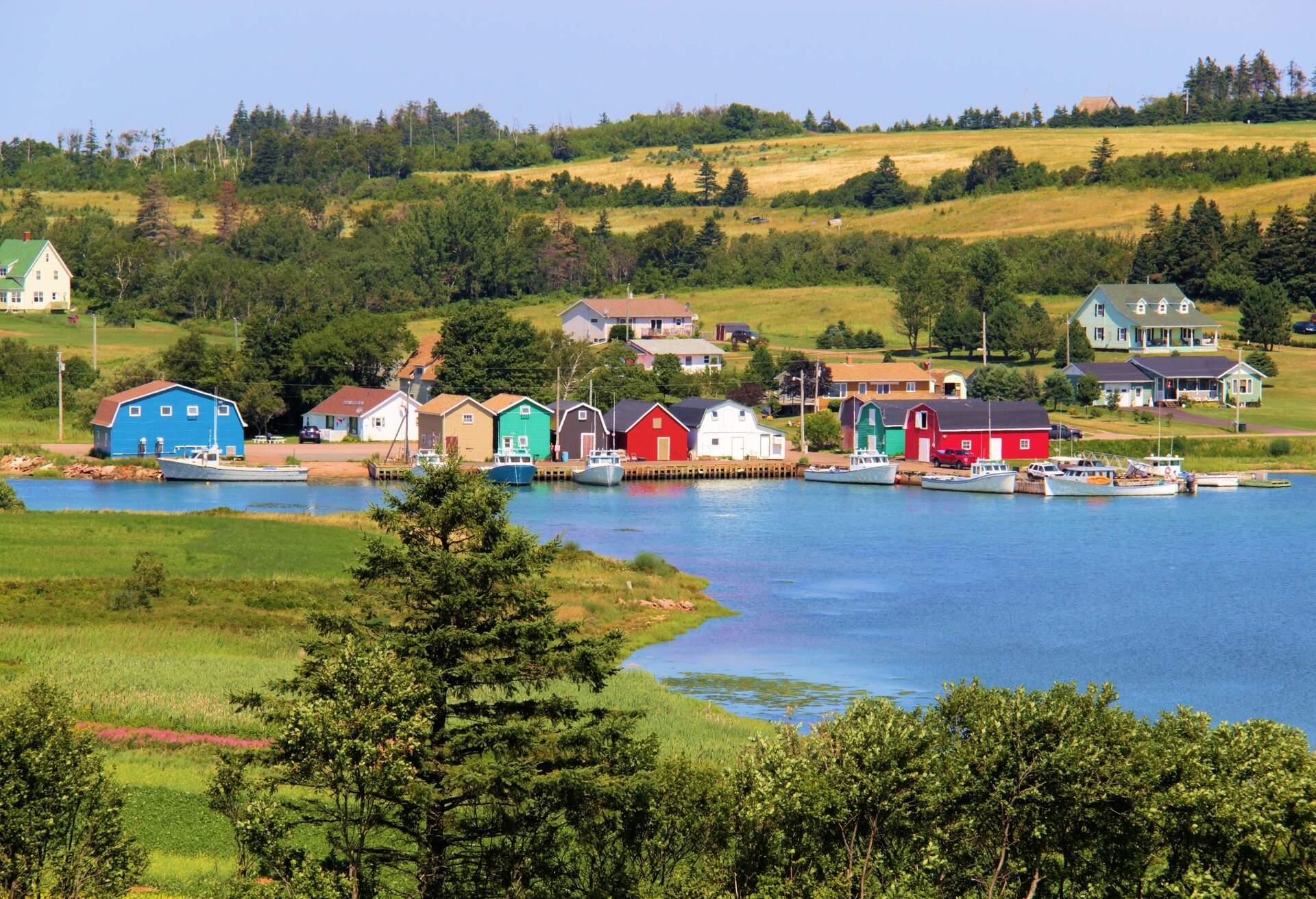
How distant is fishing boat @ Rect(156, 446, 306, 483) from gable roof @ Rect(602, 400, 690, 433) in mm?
16712

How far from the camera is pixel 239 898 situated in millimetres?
14930

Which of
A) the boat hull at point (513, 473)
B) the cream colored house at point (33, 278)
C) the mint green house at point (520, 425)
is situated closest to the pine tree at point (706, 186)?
the cream colored house at point (33, 278)

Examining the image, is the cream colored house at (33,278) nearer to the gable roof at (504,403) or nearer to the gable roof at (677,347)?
the gable roof at (677,347)

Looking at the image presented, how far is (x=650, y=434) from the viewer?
78.1 metres

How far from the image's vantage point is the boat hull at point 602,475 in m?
71.9

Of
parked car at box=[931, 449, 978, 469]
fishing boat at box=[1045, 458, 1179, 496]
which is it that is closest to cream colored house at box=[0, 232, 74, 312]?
parked car at box=[931, 449, 978, 469]

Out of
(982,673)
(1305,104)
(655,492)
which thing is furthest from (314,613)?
(1305,104)

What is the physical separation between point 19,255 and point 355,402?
160ft

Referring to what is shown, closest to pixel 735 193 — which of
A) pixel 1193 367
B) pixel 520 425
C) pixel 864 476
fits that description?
pixel 1193 367

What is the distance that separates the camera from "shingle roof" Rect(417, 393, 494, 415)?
76.1 metres

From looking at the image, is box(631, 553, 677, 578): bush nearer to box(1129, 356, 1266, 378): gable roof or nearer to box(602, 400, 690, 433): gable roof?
box(602, 400, 690, 433): gable roof

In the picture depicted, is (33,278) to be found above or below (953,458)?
above

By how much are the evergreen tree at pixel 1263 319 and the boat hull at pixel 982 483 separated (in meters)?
34.1

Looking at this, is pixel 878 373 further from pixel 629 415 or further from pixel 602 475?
pixel 602 475
